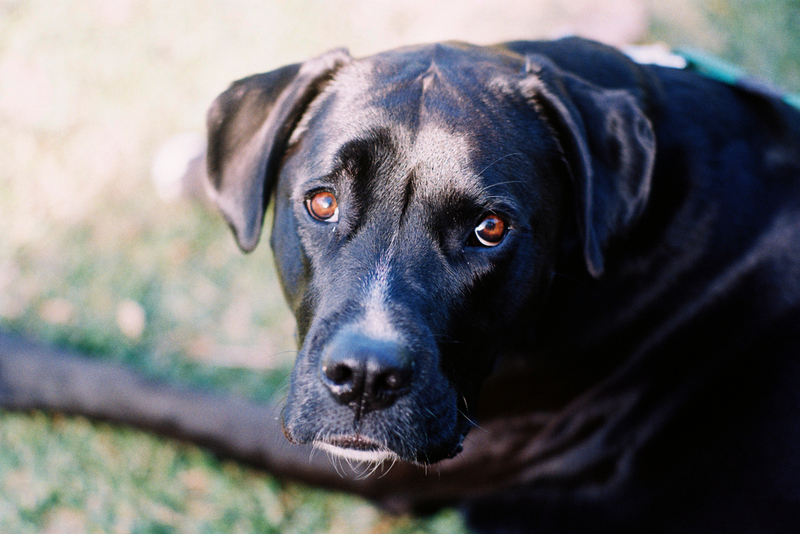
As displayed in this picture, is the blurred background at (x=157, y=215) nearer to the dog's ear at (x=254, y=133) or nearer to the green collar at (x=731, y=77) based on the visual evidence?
the dog's ear at (x=254, y=133)

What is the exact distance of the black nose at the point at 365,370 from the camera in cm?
173

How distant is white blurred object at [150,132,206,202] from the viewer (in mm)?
4043

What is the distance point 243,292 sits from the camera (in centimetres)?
378

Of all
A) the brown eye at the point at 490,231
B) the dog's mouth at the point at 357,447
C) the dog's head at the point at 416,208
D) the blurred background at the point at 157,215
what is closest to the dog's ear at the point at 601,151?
the dog's head at the point at 416,208

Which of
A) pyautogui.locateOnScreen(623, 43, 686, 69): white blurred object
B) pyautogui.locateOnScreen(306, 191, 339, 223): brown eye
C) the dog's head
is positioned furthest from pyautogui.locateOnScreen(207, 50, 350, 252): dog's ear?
pyautogui.locateOnScreen(623, 43, 686, 69): white blurred object

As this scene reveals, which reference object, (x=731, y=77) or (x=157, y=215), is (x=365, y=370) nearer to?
(x=731, y=77)

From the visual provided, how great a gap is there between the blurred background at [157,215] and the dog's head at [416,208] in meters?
1.23

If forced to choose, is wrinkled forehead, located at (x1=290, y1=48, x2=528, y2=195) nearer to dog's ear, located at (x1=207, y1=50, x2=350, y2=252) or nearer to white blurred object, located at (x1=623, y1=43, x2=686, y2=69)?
dog's ear, located at (x1=207, y1=50, x2=350, y2=252)

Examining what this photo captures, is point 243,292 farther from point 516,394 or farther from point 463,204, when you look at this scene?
point 463,204

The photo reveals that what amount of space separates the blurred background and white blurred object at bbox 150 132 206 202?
0.02 m

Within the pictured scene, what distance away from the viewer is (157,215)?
4070 millimetres

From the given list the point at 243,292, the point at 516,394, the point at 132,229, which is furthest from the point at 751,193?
the point at 132,229

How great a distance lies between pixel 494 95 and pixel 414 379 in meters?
0.97

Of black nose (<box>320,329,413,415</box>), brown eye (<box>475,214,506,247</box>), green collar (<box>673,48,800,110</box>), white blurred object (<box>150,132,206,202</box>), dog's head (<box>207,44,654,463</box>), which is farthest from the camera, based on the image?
white blurred object (<box>150,132,206,202</box>)
